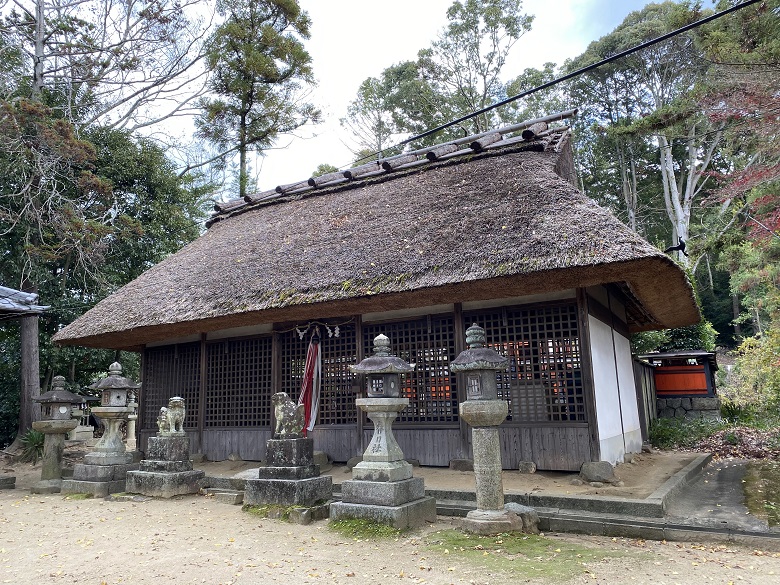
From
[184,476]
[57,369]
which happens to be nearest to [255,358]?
[184,476]

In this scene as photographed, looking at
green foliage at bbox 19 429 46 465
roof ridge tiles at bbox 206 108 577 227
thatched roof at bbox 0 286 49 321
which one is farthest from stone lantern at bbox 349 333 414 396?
green foliage at bbox 19 429 46 465

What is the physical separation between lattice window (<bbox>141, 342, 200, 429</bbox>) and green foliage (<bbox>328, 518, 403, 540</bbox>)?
6489mm

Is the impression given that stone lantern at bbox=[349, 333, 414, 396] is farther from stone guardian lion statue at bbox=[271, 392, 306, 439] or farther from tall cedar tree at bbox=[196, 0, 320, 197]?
tall cedar tree at bbox=[196, 0, 320, 197]

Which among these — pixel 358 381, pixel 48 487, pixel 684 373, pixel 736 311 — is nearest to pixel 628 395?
pixel 358 381

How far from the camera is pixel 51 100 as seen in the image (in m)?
15.6

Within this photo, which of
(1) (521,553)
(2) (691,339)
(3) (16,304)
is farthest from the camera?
(2) (691,339)

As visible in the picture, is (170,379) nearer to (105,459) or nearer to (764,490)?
(105,459)

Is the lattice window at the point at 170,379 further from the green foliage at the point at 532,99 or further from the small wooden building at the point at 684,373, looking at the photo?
the green foliage at the point at 532,99

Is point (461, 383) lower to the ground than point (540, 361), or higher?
lower

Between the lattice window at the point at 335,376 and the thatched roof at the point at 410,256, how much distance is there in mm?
656

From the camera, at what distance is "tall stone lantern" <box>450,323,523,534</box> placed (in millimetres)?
5238

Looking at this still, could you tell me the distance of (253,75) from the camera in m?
20.4

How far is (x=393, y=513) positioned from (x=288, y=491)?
5.27 feet

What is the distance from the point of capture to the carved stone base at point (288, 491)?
6273mm
